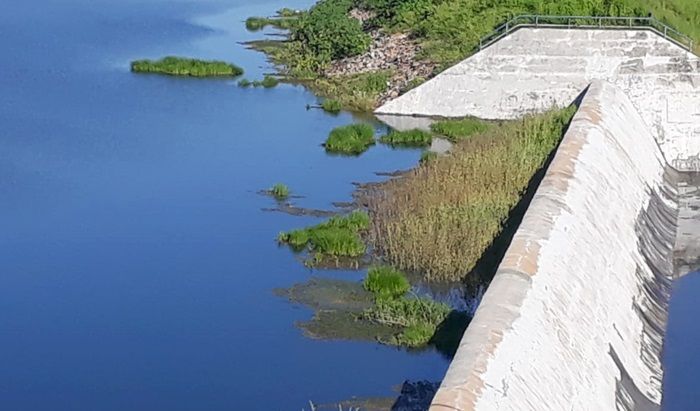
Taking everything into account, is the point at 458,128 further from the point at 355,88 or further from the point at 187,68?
the point at 187,68

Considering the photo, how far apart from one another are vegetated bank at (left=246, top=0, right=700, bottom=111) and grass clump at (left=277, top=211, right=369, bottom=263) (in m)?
11.1

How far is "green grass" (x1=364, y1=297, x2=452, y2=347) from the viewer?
1697cm

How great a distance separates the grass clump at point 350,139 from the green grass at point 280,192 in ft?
13.1

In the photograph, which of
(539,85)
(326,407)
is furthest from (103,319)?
(539,85)

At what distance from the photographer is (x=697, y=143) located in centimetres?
2903

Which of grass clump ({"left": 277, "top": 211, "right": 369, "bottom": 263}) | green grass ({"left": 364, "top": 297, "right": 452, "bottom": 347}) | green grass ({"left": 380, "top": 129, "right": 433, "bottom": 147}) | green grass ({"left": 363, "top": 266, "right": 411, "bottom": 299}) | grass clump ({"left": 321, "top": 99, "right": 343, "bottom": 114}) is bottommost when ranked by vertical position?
green grass ({"left": 364, "top": 297, "right": 452, "bottom": 347})

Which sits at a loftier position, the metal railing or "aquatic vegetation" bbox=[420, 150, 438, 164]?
the metal railing

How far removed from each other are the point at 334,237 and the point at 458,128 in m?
9.00

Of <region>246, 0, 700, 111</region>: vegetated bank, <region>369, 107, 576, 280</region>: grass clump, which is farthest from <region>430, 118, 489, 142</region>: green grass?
<region>246, 0, 700, 111</region>: vegetated bank

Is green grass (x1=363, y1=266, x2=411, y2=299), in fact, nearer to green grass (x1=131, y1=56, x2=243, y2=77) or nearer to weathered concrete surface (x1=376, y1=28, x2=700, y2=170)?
weathered concrete surface (x1=376, y1=28, x2=700, y2=170)

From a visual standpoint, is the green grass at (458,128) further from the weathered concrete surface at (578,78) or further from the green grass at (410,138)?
the weathered concrete surface at (578,78)

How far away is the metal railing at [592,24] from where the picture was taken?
29.6 metres

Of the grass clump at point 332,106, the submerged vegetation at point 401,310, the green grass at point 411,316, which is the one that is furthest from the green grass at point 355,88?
the green grass at point 411,316

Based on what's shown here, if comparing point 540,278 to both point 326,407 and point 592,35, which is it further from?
point 592,35
